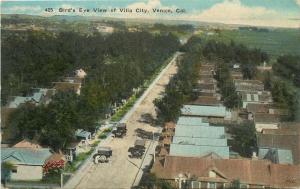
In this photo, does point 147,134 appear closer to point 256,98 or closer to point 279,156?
point 279,156

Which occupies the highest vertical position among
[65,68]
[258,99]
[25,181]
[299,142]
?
[65,68]

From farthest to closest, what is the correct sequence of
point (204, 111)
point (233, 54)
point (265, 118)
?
point (233, 54), point (265, 118), point (204, 111)

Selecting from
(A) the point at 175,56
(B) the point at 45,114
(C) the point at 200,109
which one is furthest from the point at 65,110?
(A) the point at 175,56

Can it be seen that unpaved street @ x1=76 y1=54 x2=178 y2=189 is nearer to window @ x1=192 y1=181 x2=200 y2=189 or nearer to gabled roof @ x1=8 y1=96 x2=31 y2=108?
window @ x1=192 y1=181 x2=200 y2=189

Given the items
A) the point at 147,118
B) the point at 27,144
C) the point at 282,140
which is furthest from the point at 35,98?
the point at 282,140

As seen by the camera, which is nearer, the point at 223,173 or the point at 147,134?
the point at 223,173

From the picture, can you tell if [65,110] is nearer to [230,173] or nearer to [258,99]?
[230,173]

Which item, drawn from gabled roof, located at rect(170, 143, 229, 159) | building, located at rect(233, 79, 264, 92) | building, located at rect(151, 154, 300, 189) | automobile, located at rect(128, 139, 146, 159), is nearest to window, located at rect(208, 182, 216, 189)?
building, located at rect(151, 154, 300, 189)
